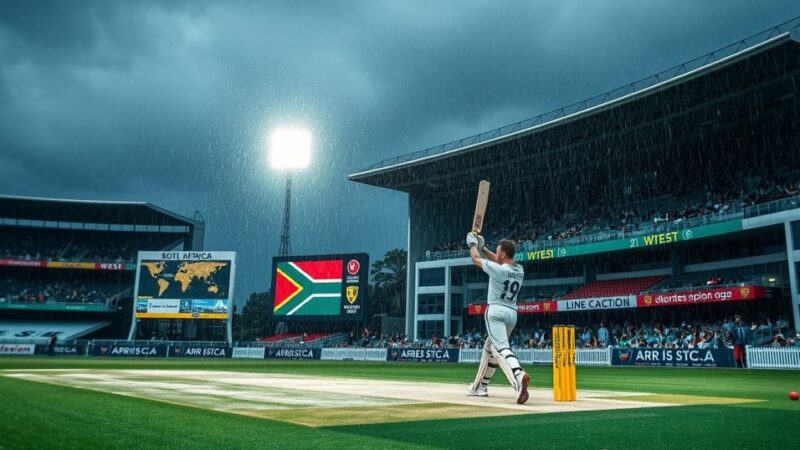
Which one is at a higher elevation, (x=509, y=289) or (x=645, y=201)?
(x=645, y=201)

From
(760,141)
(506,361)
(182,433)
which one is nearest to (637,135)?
(760,141)

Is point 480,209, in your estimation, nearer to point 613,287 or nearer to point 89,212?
point 613,287

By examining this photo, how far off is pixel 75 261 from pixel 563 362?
63974 millimetres

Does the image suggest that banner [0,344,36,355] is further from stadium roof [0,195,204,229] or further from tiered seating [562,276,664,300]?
tiered seating [562,276,664,300]

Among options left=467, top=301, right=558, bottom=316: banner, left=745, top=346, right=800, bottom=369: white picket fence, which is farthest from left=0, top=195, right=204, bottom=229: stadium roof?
left=745, top=346, right=800, bottom=369: white picket fence

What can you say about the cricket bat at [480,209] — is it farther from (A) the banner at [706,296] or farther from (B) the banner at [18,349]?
(B) the banner at [18,349]

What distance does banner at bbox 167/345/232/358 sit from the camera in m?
48.0

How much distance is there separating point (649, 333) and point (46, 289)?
5702 cm

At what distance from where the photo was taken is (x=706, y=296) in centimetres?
3269

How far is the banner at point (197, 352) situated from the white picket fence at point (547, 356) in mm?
20774

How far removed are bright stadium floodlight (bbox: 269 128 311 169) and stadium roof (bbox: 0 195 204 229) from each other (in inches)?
764

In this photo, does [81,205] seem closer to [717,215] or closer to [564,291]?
[564,291]

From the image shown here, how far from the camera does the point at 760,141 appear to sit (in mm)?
38688

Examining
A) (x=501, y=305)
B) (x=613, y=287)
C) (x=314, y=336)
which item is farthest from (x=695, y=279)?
(x=501, y=305)
